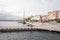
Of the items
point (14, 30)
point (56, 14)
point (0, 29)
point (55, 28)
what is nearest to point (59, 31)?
point (55, 28)

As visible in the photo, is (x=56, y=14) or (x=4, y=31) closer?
(x=4, y=31)

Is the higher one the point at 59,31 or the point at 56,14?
the point at 56,14

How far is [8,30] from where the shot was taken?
34.2ft

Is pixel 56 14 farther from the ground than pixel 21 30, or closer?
farther from the ground

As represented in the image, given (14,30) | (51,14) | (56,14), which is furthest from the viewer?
(51,14)

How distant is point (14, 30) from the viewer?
10711mm

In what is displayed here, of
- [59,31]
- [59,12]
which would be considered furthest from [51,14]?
[59,31]

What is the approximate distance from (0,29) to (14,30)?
1.05 meters

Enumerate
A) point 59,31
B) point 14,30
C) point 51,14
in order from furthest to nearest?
1. point 51,14
2. point 14,30
3. point 59,31

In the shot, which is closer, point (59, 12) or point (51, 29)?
point (51, 29)

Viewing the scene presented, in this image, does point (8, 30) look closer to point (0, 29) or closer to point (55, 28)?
point (0, 29)

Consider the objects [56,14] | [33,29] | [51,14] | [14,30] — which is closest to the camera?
[14,30]

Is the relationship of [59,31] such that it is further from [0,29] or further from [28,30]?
[0,29]

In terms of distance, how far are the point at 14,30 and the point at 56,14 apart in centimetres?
750
